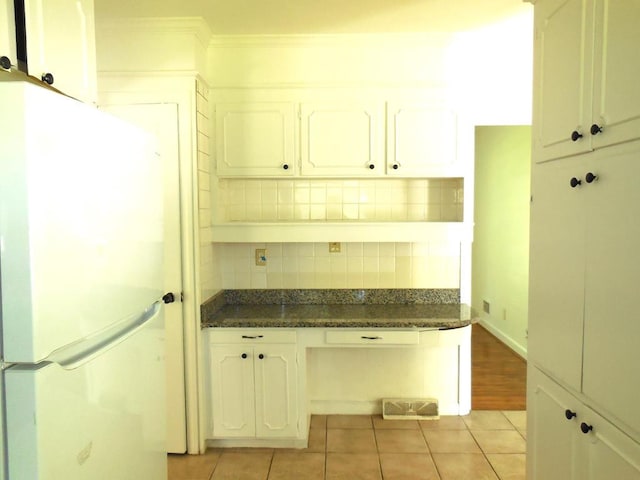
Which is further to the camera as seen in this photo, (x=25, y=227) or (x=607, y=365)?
(x=607, y=365)

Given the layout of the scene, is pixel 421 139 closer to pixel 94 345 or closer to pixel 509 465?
pixel 509 465

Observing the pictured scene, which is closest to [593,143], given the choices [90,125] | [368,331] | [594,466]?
[594,466]

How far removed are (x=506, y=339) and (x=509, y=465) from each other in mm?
2127

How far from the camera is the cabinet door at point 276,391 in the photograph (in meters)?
2.55

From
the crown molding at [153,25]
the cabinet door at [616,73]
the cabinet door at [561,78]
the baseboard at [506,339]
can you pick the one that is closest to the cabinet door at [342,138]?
the crown molding at [153,25]

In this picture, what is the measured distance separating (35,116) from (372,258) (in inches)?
93.1

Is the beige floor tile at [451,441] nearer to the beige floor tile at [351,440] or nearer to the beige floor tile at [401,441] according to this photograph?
the beige floor tile at [401,441]

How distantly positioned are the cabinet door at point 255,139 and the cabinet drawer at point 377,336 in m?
1.07

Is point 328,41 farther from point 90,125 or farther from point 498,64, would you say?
point 90,125

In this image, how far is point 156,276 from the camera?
151 centimetres

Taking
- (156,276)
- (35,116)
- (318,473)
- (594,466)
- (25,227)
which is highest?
(35,116)

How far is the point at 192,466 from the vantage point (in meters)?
2.44

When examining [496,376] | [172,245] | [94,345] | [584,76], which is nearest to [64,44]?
[94,345]

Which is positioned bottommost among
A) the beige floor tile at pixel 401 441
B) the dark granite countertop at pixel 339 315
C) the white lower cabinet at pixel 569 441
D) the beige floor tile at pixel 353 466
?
the beige floor tile at pixel 353 466
